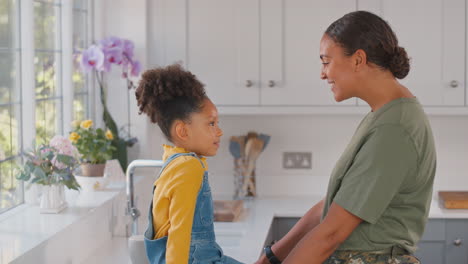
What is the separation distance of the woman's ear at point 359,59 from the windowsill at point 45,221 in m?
1.04

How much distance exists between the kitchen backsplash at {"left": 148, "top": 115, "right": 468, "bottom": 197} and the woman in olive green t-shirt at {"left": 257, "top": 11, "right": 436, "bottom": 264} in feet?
7.16

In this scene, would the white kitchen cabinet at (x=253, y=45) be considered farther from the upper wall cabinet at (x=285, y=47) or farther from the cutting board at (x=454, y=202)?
the cutting board at (x=454, y=202)

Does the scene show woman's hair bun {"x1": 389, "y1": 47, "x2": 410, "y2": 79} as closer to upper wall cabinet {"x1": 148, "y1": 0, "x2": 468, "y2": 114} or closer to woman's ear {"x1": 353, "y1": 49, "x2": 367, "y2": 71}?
woman's ear {"x1": 353, "y1": 49, "x2": 367, "y2": 71}

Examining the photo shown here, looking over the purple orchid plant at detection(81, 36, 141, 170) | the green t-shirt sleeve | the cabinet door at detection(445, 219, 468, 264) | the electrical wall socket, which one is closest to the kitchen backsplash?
the electrical wall socket

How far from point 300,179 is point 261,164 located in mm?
227

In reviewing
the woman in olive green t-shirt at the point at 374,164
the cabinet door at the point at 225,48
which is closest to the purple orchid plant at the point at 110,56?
the cabinet door at the point at 225,48

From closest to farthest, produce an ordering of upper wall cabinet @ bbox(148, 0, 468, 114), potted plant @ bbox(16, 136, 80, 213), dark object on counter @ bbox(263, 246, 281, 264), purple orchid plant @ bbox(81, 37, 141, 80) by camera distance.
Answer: dark object on counter @ bbox(263, 246, 281, 264) → potted plant @ bbox(16, 136, 80, 213) → purple orchid plant @ bbox(81, 37, 141, 80) → upper wall cabinet @ bbox(148, 0, 468, 114)

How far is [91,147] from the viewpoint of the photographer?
9.63 ft

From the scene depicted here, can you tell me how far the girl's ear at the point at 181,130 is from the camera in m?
1.75

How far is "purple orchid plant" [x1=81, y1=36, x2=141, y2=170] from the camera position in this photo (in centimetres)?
318

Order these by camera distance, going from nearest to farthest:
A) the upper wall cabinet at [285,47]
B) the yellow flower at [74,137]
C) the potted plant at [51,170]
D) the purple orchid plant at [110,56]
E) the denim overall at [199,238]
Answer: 1. the denim overall at [199,238]
2. the potted plant at [51,170]
3. the yellow flower at [74,137]
4. the purple orchid plant at [110,56]
5. the upper wall cabinet at [285,47]

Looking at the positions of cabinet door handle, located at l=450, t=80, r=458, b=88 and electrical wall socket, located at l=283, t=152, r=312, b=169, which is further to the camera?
electrical wall socket, located at l=283, t=152, r=312, b=169

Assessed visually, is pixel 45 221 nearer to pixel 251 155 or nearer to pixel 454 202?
pixel 251 155

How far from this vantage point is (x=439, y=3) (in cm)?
346
